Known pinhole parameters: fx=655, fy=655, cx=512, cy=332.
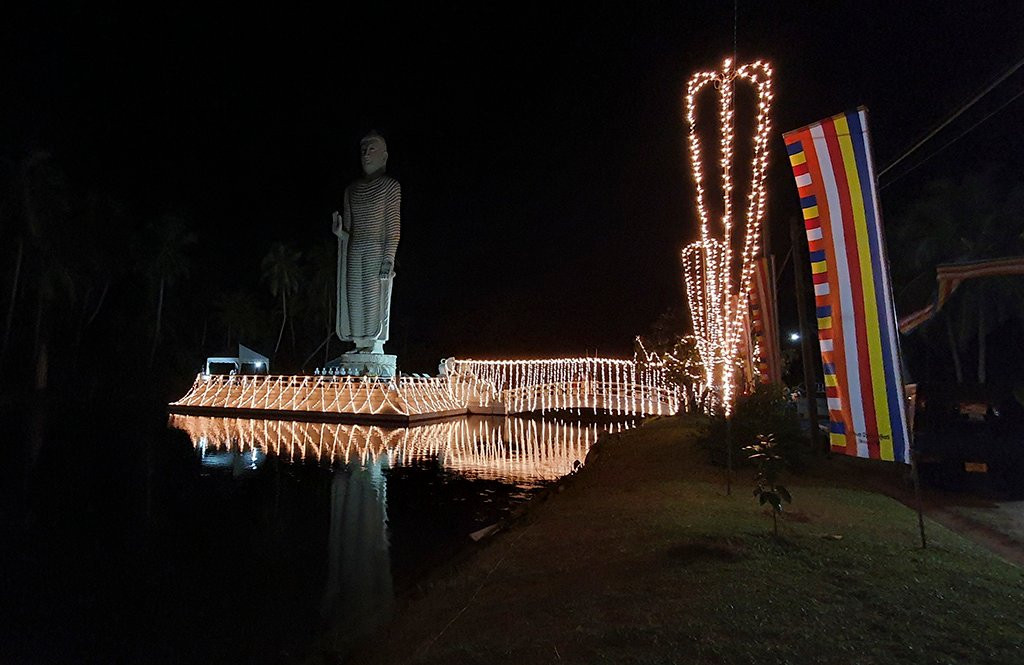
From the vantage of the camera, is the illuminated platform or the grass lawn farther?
the illuminated platform

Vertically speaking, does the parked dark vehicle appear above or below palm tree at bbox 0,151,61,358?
below

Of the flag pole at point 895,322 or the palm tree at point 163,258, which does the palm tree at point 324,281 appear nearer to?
the palm tree at point 163,258

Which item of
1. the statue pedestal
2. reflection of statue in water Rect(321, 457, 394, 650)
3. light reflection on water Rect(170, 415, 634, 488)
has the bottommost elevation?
reflection of statue in water Rect(321, 457, 394, 650)

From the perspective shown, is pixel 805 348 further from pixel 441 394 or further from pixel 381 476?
pixel 441 394

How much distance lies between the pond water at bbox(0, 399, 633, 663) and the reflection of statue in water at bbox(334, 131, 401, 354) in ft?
49.4

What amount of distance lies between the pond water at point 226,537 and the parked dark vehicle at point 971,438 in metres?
6.52

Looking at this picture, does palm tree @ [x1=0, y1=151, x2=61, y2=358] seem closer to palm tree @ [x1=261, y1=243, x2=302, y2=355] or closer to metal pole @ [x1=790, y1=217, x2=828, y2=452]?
palm tree @ [x1=261, y1=243, x2=302, y2=355]

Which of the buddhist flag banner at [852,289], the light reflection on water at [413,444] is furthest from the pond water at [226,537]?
the buddhist flag banner at [852,289]

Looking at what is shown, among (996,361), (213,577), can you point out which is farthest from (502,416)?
(213,577)

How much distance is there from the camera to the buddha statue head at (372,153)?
33.1 metres

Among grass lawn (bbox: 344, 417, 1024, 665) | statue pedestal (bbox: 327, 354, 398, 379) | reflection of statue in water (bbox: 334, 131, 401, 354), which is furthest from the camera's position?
reflection of statue in water (bbox: 334, 131, 401, 354)

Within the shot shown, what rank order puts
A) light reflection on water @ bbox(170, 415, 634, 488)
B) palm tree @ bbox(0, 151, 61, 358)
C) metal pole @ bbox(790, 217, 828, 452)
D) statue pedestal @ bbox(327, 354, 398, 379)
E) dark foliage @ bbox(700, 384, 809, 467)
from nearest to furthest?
dark foliage @ bbox(700, 384, 809, 467), metal pole @ bbox(790, 217, 828, 452), light reflection on water @ bbox(170, 415, 634, 488), statue pedestal @ bbox(327, 354, 398, 379), palm tree @ bbox(0, 151, 61, 358)

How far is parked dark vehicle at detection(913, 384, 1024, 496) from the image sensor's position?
31.6 ft

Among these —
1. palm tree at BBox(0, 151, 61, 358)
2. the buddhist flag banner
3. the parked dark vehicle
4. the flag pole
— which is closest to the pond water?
→ the buddhist flag banner
